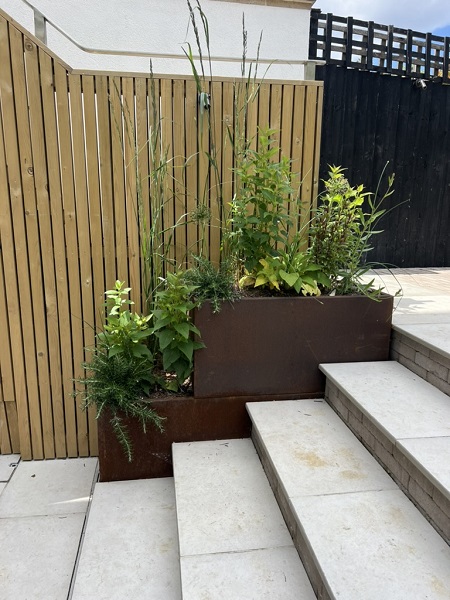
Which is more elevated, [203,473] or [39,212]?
[39,212]

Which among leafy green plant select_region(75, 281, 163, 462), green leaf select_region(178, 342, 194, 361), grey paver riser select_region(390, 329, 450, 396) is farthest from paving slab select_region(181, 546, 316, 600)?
grey paver riser select_region(390, 329, 450, 396)

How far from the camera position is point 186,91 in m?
2.24

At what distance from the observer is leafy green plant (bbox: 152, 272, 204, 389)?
1.98m

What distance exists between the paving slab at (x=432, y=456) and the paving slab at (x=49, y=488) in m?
1.45

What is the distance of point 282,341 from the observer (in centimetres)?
211

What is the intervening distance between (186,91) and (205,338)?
1.25 meters

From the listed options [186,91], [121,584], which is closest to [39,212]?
[186,91]

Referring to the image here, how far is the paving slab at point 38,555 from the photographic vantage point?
1570mm

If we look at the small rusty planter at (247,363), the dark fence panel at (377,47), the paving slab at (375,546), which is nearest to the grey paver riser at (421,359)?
the small rusty planter at (247,363)

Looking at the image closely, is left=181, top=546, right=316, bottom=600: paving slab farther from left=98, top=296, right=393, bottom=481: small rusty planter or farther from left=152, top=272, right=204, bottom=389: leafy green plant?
left=152, top=272, right=204, bottom=389: leafy green plant

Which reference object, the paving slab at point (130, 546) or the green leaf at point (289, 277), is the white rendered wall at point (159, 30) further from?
the paving slab at point (130, 546)

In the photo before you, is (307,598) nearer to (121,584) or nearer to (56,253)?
(121,584)

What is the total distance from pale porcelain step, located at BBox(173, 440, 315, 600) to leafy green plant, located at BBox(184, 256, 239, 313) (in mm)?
689

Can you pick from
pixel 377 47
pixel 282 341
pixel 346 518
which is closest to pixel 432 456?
pixel 346 518
